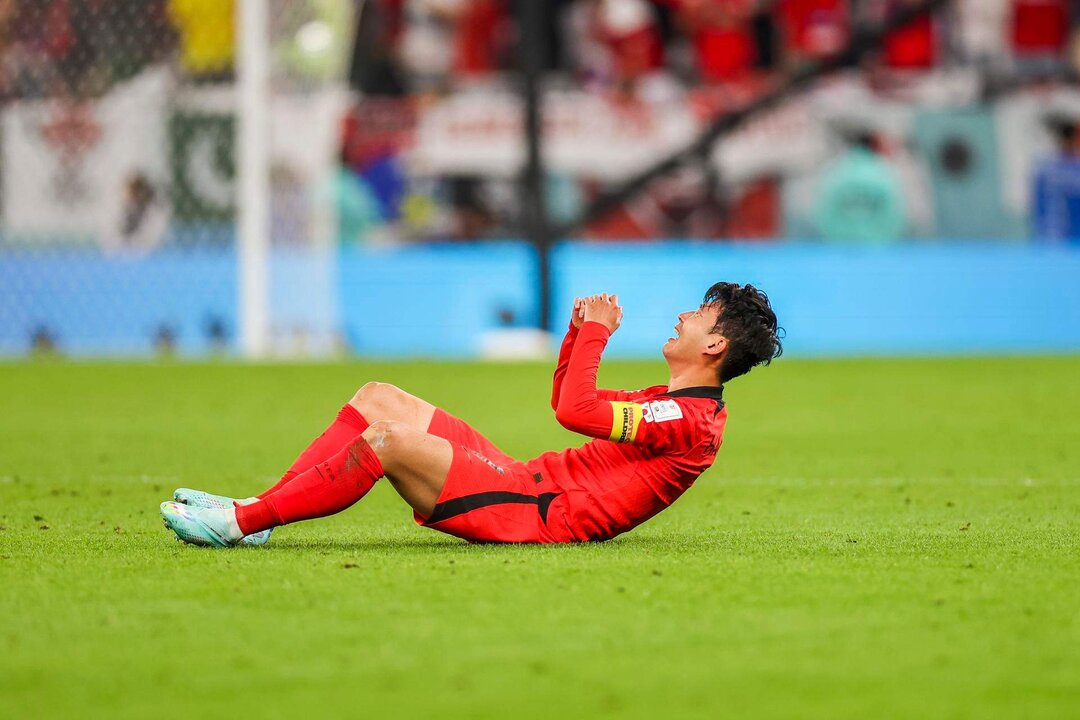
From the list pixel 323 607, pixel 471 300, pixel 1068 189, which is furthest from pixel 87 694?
pixel 1068 189

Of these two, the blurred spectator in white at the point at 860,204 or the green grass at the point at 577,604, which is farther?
the blurred spectator in white at the point at 860,204

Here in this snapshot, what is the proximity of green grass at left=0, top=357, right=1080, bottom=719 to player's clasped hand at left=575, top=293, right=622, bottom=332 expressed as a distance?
29.8 inches

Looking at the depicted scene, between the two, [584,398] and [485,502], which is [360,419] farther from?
[584,398]

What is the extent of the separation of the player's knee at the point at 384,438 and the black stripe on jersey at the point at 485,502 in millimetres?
271

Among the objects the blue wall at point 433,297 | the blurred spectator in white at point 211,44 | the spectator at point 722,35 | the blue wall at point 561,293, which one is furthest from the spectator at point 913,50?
the blurred spectator in white at point 211,44

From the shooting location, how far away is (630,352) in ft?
60.9

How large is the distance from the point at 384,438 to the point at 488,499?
1.48ft

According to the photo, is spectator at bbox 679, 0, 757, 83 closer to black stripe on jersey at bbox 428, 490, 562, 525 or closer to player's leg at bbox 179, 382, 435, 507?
player's leg at bbox 179, 382, 435, 507

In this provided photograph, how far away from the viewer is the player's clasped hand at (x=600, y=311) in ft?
18.4

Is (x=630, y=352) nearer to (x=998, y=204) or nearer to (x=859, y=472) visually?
(x=998, y=204)

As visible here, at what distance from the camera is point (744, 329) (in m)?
5.71

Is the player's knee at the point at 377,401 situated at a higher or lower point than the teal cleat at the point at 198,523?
higher

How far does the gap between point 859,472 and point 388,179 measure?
46.5 ft

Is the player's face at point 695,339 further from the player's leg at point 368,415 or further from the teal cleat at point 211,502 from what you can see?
the teal cleat at point 211,502
